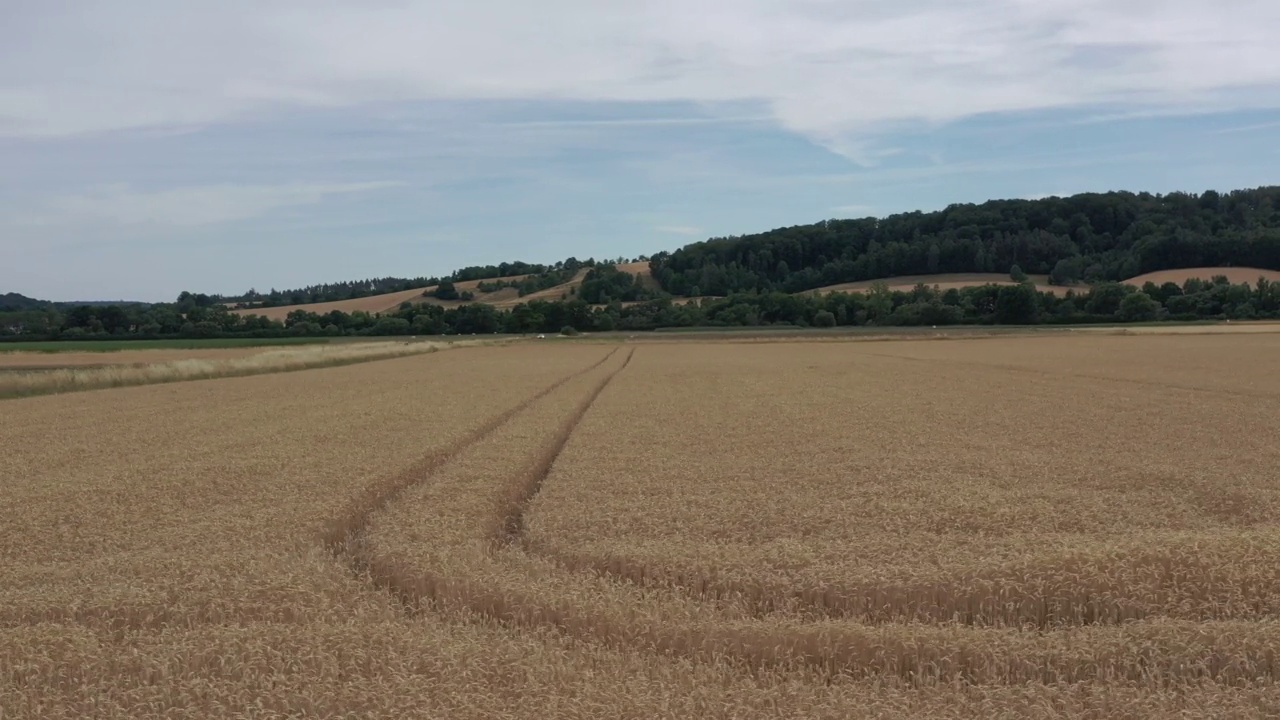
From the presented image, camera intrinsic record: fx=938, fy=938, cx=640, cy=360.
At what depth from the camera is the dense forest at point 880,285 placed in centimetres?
10669

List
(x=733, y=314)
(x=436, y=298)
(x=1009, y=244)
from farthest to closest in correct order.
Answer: (x=436, y=298), (x=1009, y=244), (x=733, y=314)

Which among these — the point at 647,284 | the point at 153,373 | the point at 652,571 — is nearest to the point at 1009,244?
the point at 647,284

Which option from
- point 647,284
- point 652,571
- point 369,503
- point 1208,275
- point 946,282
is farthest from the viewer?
point 647,284

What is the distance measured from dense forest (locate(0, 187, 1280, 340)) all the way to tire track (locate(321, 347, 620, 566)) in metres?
99.0

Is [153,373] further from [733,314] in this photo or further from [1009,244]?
[1009,244]

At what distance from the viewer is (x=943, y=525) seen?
10078 millimetres

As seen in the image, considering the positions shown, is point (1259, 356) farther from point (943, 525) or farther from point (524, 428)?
point (943, 525)

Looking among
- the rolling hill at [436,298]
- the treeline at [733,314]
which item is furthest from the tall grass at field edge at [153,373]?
the rolling hill at [436,298]

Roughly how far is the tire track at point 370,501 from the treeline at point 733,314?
98.5 meters

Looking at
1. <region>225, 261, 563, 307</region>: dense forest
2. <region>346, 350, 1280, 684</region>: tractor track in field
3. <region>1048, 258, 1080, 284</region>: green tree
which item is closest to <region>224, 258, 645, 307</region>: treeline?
<region>225, 261, 563, 307</region>: dense forest

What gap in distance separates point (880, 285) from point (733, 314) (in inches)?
1004

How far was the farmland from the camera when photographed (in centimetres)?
596

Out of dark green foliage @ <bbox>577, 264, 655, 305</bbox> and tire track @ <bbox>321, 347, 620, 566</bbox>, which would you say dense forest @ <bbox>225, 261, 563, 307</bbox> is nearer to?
dark green foliage @ <bbox>577, 264, 655, 305</bbox>

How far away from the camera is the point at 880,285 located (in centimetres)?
13550
